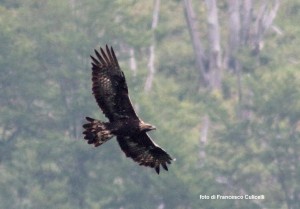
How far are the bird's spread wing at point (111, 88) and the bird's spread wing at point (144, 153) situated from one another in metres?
0.51

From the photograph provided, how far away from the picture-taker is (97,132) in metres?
14.8

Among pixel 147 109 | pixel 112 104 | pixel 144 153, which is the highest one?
pixel 147 109

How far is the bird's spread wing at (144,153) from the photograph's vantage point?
611 inches

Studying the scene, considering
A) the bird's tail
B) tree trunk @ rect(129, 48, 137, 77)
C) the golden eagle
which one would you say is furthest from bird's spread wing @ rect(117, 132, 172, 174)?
tree trunk @ rect(129, 48, 137, 77)

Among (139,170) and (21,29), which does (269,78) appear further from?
(21,29)

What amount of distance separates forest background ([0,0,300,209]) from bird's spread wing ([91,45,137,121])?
2187 cm

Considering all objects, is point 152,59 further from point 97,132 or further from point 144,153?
point 97,132

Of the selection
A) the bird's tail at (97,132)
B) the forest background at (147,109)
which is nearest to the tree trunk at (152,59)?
the forest background at (147,109)

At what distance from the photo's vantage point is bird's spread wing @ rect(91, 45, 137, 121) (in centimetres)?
1508

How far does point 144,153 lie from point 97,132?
1040 millimetres

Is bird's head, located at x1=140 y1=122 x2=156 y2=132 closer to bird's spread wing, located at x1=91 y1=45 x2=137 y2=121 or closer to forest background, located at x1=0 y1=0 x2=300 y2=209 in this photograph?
bird's spread wing, located at x1=91 y1=45 x2=137 y2=121

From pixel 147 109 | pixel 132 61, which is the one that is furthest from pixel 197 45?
pixel 147 109

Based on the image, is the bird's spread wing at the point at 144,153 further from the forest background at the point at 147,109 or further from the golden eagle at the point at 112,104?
the forest background at the point at 147,109

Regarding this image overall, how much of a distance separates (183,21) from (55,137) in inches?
378
